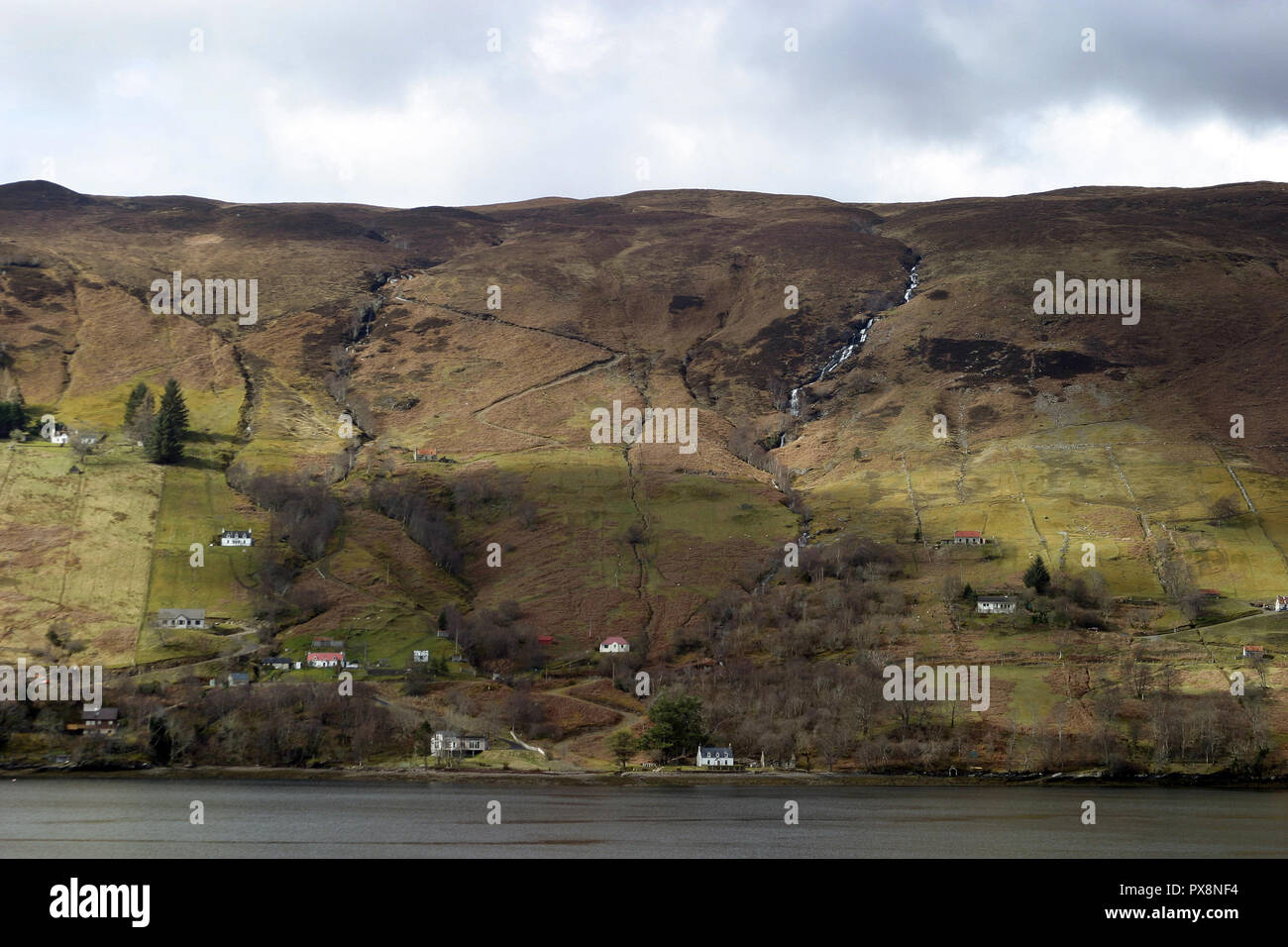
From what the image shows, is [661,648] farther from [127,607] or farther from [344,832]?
[344,832]

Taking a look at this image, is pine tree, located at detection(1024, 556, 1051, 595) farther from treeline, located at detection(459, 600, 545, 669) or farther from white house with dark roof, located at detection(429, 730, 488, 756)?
white house with dark roof, located at detection(429, 730, 488, 756)

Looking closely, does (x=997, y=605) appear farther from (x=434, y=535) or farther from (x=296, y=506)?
(x=296, y=506)

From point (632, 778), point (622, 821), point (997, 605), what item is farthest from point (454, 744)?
point (997, 605)

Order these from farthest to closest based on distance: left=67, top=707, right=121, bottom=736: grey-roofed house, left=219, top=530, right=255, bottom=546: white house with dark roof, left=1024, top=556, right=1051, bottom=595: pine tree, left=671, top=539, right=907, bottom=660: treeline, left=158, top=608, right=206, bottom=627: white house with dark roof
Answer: left=219, top=530, right=255, bottom=546: white house with dark roof
left=1024, top=556, right=1051, bottom=595: pine tree
left=671, top=539, right=907, bottom=660: treeline
left=158, top=608, right=206, bottom=627: white house with dark roof
left=67, top=707, right=121, bottom=736: grey-roofed house

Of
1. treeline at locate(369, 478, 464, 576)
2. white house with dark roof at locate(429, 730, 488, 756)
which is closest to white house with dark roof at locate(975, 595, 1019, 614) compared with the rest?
white house with dark roof at locate(429, 730, 488, 756)

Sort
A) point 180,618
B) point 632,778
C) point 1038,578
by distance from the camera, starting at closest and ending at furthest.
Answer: point 632,778, point 180,618, point 1038,578
